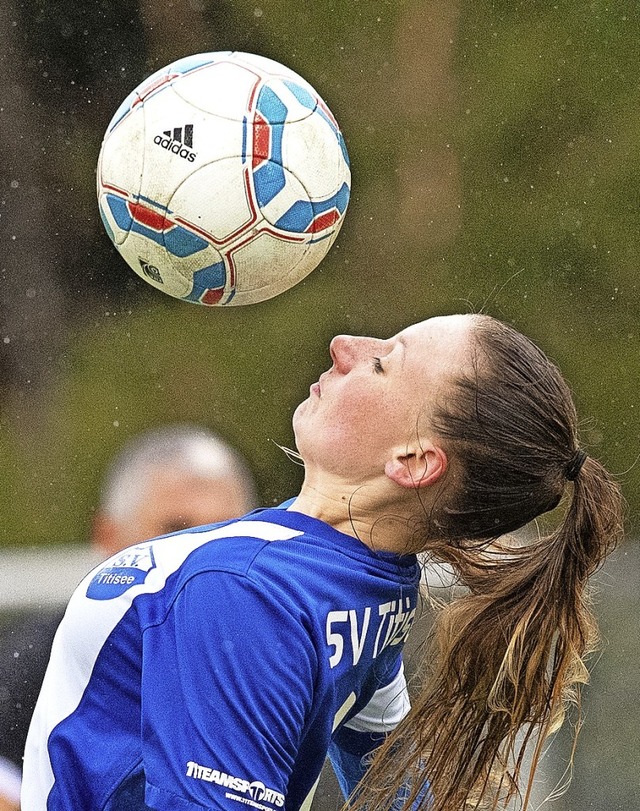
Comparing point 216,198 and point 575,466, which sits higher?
point 216,198

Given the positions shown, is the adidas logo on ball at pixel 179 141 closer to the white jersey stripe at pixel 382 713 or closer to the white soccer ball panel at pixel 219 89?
the white soccer ball panel at pixel 219 89

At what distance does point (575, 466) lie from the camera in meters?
1.32

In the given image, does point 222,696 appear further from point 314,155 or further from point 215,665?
point 314,155

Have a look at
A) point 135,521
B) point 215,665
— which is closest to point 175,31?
point 135,521

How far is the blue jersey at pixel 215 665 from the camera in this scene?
1.05 metres

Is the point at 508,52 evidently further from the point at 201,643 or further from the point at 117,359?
the point at 201,643

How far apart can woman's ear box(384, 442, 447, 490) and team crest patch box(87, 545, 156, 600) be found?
300 mm

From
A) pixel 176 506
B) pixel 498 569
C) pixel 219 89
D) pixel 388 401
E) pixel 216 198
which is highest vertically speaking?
pixel 219 89

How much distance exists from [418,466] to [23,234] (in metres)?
4.58

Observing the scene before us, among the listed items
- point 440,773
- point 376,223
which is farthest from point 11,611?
point 376,223

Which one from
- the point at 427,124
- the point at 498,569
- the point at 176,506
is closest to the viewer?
the point at 498,569

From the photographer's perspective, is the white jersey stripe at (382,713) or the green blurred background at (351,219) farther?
the green blurred background at (351,219)

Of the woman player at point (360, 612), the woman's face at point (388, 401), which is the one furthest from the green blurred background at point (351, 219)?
the woman's face at point (388, 401)

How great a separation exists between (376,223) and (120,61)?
1.55 meters
